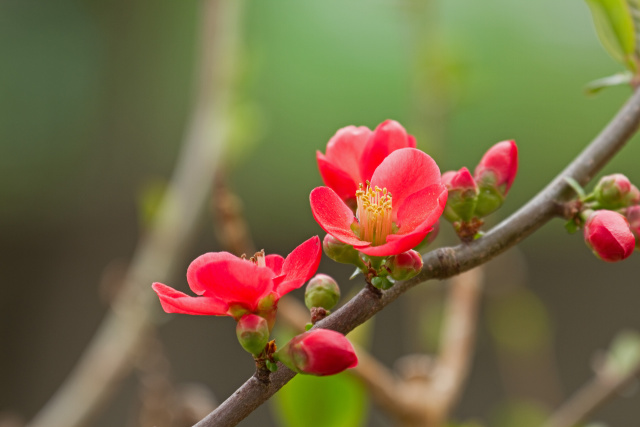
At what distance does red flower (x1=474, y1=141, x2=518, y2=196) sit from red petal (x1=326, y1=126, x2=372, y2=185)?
62 millimetres

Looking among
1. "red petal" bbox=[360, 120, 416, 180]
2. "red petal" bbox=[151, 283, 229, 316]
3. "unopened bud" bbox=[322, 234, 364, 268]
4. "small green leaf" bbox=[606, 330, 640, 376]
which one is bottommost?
"small green leaf" bbox=[606, 330, 640, 376]

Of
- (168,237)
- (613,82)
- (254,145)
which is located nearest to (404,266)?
(613,82)

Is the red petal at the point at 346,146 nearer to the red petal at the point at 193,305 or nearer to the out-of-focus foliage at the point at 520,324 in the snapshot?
the red petal at the point at 193,305

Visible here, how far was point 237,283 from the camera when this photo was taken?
10.8 inches

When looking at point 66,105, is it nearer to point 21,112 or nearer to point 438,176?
point 21,112

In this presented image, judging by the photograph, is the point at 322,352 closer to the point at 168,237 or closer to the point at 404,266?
the point at 404,266

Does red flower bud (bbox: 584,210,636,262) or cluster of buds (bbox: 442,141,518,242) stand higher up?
cluster of buds (bbox: 442,141,518,242)

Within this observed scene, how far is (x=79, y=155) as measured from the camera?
3373 mm

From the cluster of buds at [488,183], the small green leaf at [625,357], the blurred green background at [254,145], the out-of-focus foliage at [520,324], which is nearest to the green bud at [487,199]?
the cluster of buds at [488,183]

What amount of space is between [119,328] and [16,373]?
2.27 meters

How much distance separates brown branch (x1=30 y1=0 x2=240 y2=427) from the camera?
2.71 feet

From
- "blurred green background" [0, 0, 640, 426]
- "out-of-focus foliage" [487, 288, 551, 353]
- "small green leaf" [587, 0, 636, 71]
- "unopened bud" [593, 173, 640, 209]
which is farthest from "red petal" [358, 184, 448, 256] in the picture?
"blurred green background" [0, 0, 640, 426]

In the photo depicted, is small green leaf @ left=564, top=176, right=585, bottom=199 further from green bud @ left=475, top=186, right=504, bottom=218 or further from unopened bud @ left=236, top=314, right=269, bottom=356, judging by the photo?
unopened bud @ left=236, top=314, right=269, bottom=356

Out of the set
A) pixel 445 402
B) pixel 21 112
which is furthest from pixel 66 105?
pixel 445 402
